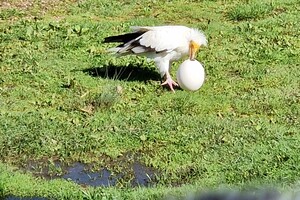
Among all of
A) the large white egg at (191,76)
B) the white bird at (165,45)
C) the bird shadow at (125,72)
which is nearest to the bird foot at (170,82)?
Result: the white bird at (165,45)

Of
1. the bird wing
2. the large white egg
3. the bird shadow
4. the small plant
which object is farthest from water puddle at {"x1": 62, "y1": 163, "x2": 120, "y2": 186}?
the small plant

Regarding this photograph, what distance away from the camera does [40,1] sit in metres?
10.4

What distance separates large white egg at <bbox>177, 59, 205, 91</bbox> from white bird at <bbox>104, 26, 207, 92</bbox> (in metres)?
0.17

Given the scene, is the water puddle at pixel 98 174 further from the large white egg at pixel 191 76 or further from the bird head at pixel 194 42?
the bird head at pixel 194 42

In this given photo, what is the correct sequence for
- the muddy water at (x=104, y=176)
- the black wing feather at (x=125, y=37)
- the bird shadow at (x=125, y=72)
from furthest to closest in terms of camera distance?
1. the bird shadow at (x=125, y=72)
2. the black wing feather at (x=125, y=37)
3. the muddy water at (x=104, y=176)

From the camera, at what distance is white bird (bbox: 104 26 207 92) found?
23.3 ft

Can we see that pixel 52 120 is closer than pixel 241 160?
No

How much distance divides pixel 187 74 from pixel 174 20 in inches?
114

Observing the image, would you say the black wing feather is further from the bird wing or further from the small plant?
the small plant

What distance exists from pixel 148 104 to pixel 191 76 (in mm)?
499

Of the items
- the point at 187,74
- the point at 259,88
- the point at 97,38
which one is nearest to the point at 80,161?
the point at 187,74

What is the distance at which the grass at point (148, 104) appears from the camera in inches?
207

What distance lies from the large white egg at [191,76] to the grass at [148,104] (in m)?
0.12

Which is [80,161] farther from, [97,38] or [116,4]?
[116,4]
